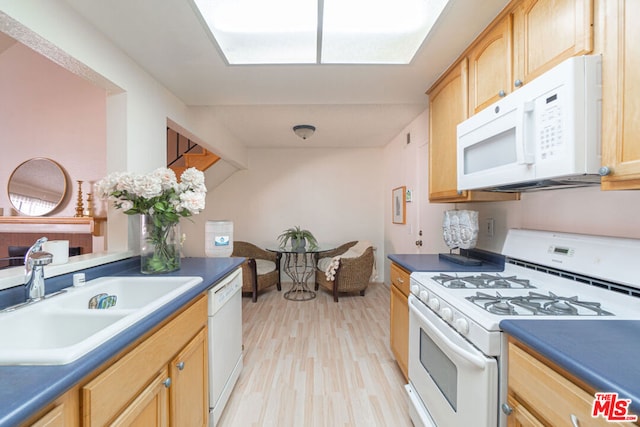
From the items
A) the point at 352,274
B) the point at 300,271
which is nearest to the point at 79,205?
the point at 300,271

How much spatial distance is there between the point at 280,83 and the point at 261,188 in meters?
2.67

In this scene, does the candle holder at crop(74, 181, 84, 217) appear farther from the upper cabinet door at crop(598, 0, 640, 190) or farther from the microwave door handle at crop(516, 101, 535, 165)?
the upper cabinet door at crop(598, 0, 640, 190)

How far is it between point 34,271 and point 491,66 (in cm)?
235

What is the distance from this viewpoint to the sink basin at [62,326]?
0.67m

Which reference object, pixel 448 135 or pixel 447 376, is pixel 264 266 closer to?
pixel 448 135

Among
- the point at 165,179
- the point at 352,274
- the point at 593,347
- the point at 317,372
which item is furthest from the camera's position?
the point at 352,274

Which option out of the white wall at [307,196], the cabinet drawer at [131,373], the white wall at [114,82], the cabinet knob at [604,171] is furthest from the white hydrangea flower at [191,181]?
the white wall at [307,196]

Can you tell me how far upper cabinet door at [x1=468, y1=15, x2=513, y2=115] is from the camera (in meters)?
1.44

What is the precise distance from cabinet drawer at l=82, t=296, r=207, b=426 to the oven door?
111cm

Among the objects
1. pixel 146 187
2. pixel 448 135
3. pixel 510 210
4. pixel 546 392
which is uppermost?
pixel 448 135

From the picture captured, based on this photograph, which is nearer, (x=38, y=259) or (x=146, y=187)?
(x=38, y=259)

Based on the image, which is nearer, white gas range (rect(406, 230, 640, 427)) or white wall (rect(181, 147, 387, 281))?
white gas range (rect(406, 230, 640, 427))

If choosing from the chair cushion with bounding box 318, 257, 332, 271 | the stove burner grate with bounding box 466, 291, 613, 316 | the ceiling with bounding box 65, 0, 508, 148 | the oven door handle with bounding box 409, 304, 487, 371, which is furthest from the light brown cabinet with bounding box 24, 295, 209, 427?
the chair cushion with bounding box 318, 257, 332, 271

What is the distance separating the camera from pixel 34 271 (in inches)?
41.4
